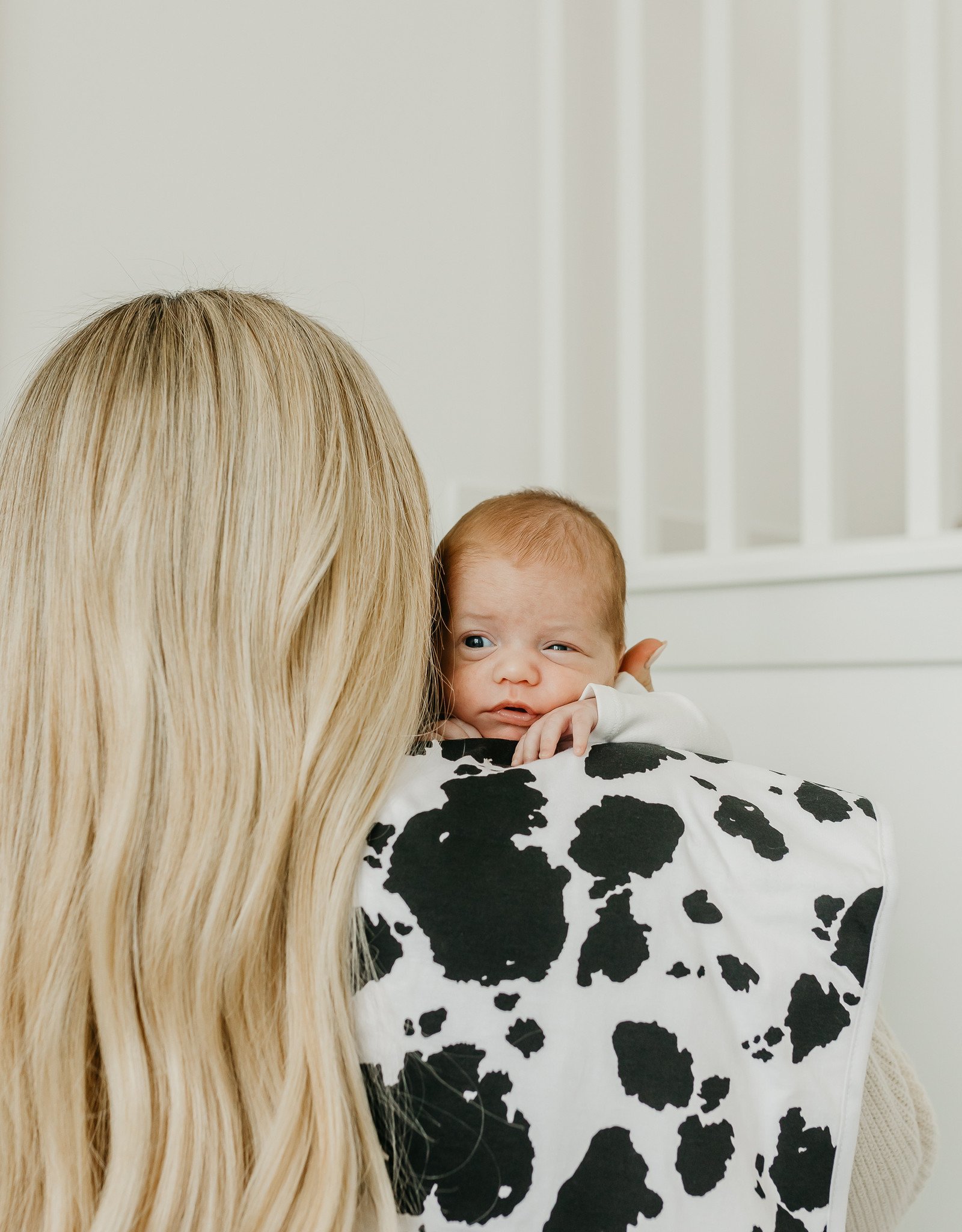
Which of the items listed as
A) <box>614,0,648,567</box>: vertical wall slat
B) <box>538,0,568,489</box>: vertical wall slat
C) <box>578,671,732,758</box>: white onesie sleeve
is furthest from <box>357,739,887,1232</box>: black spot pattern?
<box>538,0,568,489</box>: vertical wall slat

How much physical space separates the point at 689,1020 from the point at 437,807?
0.72 ft

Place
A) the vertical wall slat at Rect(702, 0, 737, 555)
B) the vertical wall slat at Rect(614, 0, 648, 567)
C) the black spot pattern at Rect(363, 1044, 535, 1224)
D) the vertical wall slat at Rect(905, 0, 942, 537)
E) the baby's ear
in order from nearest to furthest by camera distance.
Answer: the black spot pattern at Rect(363, 1044, 535, 1224) → the baby's ear → the vertical wall slat at Rect(905, 0, 942, 537) → the vertical wall slat at Rect(702, 0, 737, 555) → the vertical wall slat at Rect(614, 0, 648, 567)

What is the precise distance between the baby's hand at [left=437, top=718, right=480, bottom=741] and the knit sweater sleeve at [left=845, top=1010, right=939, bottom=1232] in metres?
0.45

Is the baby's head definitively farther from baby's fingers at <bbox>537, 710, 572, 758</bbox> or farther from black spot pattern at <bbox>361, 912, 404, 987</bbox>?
black spot pattern at <bbox>361, 912, 404, 987</bbox>

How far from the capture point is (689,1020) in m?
0.69

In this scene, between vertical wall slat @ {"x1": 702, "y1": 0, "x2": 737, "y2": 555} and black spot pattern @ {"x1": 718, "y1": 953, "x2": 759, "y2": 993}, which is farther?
vertical wall slat @ {"x1": 702, "y1": 0, "x2": 737, "y2": 555}

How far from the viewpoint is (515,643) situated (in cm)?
102

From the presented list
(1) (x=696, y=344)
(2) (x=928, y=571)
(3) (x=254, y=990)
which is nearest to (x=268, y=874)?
(3) (x=254, y=990)

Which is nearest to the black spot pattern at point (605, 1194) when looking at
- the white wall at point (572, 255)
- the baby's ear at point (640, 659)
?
the baby's ear at point (640, 659)

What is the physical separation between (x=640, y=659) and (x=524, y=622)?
0.20m

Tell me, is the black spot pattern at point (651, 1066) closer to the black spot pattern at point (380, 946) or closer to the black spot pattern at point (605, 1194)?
the black spot pattern at point (605, 1194)

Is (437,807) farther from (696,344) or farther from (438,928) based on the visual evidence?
(696,344)

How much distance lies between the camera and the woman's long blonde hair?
2.19 ft

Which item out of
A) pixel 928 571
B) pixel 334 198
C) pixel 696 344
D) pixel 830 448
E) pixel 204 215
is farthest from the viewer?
pixel 696 344
